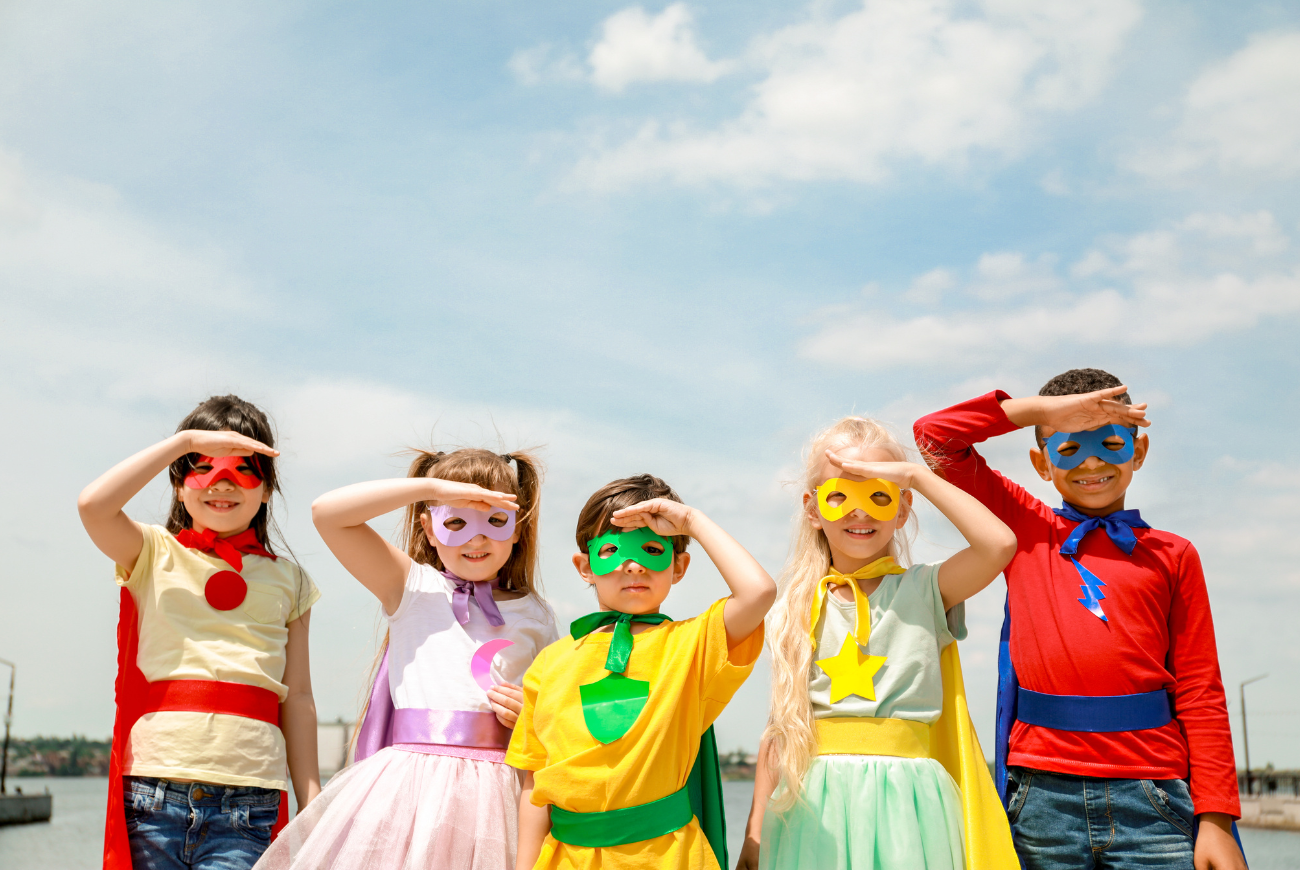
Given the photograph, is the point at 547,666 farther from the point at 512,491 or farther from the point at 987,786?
the point at 987,786

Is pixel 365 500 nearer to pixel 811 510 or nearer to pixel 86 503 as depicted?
pixel 86 503

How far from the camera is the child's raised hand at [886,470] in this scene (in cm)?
334

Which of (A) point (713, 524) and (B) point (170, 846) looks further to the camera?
(B) point (170, 846)

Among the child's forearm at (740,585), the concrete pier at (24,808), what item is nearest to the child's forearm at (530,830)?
the child's forearm at (740,585)

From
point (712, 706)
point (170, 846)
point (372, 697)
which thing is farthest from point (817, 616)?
point (170, 846)

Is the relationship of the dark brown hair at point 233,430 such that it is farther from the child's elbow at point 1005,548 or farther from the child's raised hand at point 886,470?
the child's elbow at point 1005,548

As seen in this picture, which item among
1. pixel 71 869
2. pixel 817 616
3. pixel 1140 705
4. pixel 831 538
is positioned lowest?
pixel 71 869

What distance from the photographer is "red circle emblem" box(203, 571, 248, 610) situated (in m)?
3.71

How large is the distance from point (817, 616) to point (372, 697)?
5.41ft

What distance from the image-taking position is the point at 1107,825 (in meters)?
3.30

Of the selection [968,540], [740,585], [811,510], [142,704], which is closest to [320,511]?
[142,704]

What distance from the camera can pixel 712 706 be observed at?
10.2 feet

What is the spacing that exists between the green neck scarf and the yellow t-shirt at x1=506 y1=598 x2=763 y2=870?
1.3 inches

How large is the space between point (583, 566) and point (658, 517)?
0.39 m
